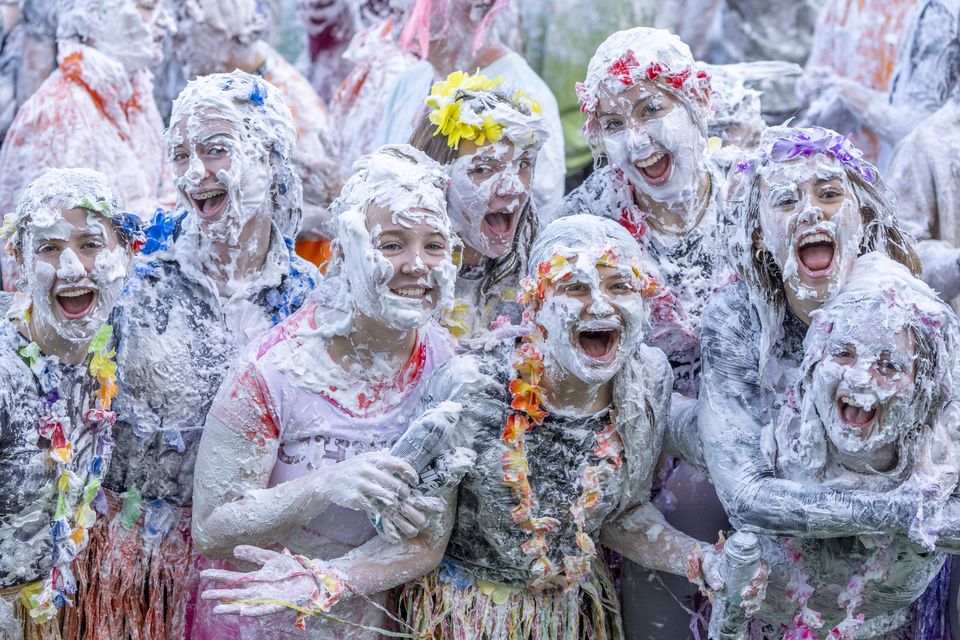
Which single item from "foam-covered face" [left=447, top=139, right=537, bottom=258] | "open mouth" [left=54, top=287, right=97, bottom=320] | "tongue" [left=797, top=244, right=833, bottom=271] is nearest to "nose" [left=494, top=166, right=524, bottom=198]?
"foam-covered face" [left=447, top=139, right=537, bottom=258]

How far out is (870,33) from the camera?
6.49m

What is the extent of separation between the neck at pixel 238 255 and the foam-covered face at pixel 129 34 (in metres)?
1.75

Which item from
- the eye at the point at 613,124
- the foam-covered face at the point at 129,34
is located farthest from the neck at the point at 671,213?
the foam-covered face at the point at 129,34

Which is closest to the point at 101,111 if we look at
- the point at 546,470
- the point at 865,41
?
the point at 546,470

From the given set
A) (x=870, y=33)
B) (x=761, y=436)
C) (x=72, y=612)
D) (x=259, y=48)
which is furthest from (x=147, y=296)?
(x=870, y=33)

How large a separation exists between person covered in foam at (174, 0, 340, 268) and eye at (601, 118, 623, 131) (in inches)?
71.2

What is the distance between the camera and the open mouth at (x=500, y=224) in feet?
13.7

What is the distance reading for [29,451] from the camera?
11.8ft

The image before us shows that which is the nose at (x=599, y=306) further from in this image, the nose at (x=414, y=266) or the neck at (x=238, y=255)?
the neck at (x=238, y=255)

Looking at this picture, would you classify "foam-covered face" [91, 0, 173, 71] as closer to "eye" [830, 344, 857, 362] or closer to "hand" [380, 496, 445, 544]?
"hand" [380, 496, 445, 544]

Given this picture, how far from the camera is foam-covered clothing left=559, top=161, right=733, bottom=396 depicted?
4055 millimetres

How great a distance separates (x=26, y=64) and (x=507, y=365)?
139 inches

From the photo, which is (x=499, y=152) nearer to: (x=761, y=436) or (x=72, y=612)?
(x=761, y=436)

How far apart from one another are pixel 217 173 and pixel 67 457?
806 mm
